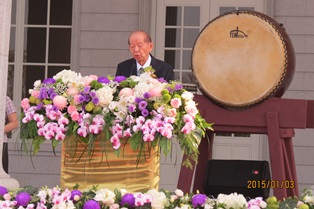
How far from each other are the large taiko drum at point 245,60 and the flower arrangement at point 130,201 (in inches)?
99.7

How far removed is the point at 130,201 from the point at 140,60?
2.08 meters

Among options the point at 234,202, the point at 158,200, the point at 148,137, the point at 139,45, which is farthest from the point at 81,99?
the point at 139,45

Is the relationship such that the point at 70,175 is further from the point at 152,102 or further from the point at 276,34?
the point at 276,34

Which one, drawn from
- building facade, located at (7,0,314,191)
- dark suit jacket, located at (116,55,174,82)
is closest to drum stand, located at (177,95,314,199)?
dark suit jacket, located at (116,55,174,82)

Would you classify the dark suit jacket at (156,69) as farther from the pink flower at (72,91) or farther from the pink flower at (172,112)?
the pink flower at (172,112)

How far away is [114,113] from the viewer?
17.6 feet

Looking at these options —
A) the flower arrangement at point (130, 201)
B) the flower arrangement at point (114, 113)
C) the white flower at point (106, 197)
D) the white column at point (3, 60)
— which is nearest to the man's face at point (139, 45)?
the white column at point (3, 60)

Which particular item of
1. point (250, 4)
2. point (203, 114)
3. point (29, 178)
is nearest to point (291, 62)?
point (203, 114)

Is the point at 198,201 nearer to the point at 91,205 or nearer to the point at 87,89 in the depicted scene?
the point at 91,205

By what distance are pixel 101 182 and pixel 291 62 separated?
2768mm

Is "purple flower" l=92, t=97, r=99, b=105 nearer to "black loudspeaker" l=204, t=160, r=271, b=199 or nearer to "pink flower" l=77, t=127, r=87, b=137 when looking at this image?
"pink flower" l=77, t=127, r=87, b=137

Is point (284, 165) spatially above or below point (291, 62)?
below

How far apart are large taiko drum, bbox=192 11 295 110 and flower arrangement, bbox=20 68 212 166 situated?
2.28m

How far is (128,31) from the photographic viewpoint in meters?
12.4
